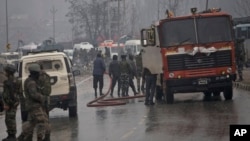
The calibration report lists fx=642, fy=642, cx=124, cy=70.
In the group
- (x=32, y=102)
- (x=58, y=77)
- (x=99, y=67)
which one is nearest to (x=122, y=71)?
(x=99, y=67)

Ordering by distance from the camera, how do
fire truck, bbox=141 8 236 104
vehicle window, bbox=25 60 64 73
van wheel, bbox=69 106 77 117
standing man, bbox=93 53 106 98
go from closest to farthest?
van wheel, bbox=69 106 77 117, vehicle window, bbox=25 60 64 73, fire truck, bbox=141 8 236 104, standing man, bbox=93 53 106 98

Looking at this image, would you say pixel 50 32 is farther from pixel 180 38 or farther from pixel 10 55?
pixel 180 38

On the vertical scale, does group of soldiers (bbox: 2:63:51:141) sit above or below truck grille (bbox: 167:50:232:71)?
below

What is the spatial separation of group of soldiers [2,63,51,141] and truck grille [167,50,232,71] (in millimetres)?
7569

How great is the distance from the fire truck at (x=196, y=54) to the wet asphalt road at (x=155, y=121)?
73 cm

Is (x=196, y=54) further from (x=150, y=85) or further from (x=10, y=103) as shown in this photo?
(x=10, y=103)

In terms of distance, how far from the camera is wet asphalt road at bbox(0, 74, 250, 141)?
14375 millimetres

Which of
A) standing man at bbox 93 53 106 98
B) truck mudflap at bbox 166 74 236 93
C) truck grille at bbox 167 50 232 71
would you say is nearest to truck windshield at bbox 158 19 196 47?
truck grille at bbox 167 50 232 71

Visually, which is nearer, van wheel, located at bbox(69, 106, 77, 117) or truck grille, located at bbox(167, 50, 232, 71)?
van wheel, located at bbox(69, 106, 77, 117)

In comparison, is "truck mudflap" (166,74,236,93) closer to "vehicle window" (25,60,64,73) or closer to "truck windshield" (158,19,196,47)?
"truck windshield" (158,19,196,47)

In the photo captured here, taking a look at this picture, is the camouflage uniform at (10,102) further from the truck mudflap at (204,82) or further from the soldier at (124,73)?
the soldier at (124,73)

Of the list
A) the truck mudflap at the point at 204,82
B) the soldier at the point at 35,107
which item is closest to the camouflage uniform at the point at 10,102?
the soldier at the point at 35,107

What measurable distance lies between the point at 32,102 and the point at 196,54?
9080 mm

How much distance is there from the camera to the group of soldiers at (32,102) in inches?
503
